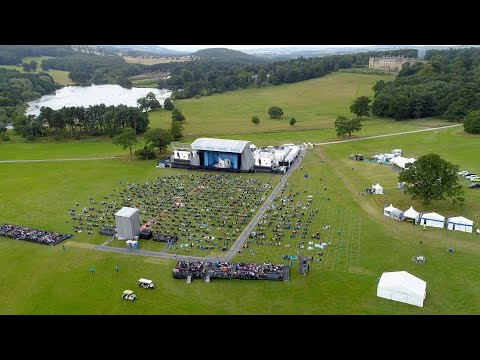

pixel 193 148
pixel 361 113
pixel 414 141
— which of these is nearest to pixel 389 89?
pixel 361 113

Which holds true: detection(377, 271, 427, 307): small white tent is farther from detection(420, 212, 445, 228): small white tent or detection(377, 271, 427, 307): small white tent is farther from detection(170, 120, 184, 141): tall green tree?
detection(170, 120, 184, 141): tall green tree

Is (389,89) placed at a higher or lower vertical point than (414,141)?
higher

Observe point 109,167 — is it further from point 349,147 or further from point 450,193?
point 450,193

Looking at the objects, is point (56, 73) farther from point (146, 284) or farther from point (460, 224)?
point (460, 224)

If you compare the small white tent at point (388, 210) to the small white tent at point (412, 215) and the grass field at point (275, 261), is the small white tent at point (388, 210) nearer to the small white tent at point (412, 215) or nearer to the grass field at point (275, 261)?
→ the grass field at point (275, 261)

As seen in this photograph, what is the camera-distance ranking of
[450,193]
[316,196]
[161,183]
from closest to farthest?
[450,193], [316,196], [161,183]

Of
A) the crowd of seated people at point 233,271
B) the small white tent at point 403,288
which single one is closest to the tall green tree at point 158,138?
the crowd of seated people at point 233,271
